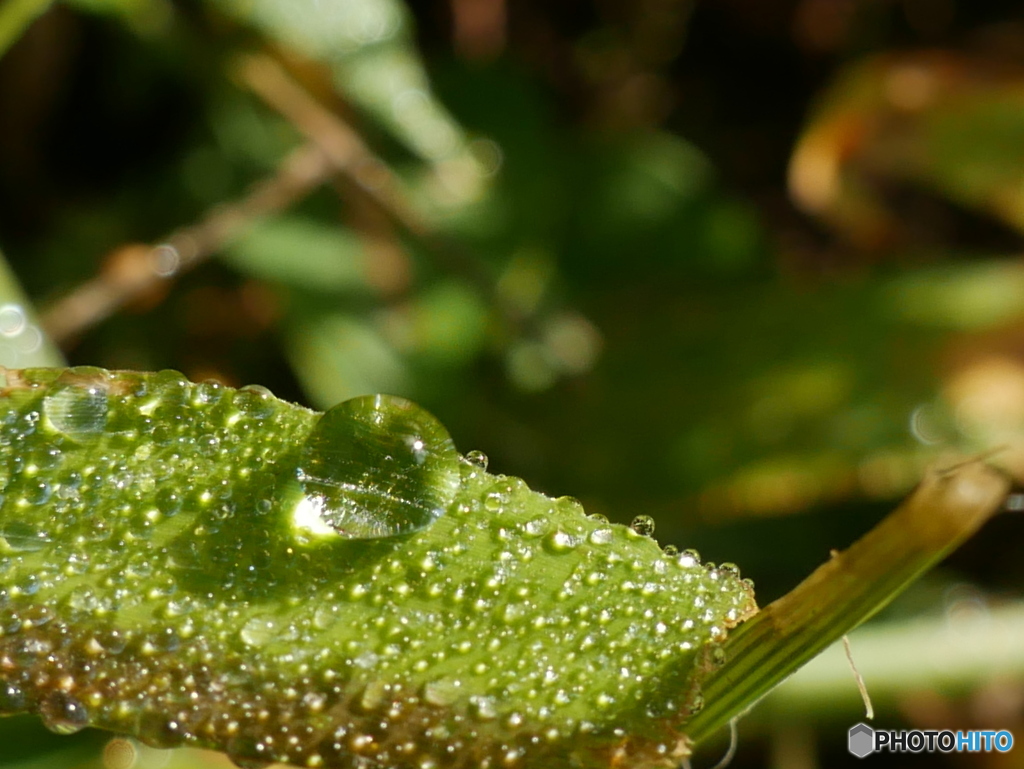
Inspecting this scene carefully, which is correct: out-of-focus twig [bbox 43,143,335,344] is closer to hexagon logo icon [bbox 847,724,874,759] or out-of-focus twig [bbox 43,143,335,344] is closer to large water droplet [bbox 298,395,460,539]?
large water droplet [bbox 298,395,460,539]

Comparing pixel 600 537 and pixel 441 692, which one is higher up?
pixel 600 537

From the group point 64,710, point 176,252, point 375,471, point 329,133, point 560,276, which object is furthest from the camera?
point 560,276

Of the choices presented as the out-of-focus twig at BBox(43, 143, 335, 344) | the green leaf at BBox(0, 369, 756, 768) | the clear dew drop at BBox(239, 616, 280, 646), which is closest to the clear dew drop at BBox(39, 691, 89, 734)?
the green leaf at BBox(0, 369, 756, 768)

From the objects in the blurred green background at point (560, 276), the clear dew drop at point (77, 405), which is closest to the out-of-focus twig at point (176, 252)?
the blurred green background at point (560, 276)

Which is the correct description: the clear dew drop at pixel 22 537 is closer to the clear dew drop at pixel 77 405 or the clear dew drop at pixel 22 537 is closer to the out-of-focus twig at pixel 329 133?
the clear dew drop at pixel 77 405

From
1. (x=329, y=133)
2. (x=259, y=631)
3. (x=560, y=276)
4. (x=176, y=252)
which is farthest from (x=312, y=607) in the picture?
(x=560, y=276)

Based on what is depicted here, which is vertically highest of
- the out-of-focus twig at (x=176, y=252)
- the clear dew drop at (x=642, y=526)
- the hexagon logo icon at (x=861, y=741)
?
the out-of-focus twig at (x=176, y=252)

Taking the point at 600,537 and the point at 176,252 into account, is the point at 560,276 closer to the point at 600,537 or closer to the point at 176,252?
the point at 176,252
